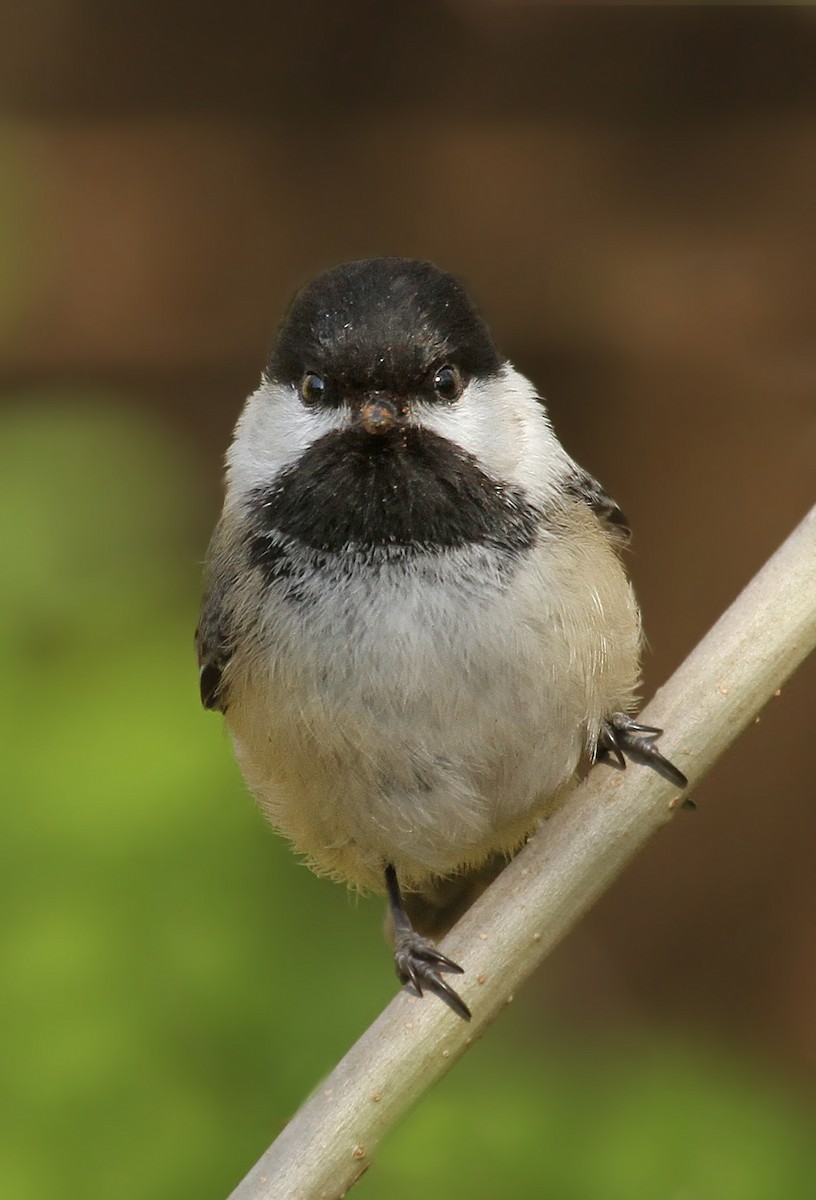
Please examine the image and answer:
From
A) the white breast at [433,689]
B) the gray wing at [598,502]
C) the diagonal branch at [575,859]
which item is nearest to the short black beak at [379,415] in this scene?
the white breast at [433,689]

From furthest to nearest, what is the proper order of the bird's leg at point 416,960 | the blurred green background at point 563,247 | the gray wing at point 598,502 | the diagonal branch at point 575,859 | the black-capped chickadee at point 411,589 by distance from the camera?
1. the blurred green background at point 563,247
2. the gray wing at point 598,502
3. the black-capped chickadee at point 411,589
4. the bird's leg at point 416,960
5. the diagonal branch at point 575,859

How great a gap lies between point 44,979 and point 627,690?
110cm

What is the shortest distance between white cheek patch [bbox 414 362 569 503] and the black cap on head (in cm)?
5

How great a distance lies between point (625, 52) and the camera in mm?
4199

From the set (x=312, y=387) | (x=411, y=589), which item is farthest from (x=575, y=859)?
(x=312, y=387)

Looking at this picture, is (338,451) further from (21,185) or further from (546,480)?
(21,185)

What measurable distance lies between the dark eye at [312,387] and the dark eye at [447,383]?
16 centimetres

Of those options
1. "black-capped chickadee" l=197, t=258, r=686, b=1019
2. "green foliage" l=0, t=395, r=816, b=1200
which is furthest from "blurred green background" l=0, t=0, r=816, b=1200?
"black-capped chickadee" l=197, t=258, r=686, b=1019

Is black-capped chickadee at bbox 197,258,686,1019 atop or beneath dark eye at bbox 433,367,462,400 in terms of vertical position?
beneath

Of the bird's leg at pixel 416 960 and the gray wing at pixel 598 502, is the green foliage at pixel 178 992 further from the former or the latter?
the gray wing at pixel 598 502

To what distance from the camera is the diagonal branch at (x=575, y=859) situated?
5.92 feet

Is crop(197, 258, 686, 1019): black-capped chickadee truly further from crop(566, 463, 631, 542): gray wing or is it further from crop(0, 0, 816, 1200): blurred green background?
crop(0, 0, 816, 1200): blurred green background

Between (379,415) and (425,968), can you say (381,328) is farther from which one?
(425,968)

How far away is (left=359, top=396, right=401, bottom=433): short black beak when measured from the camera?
196 cm
